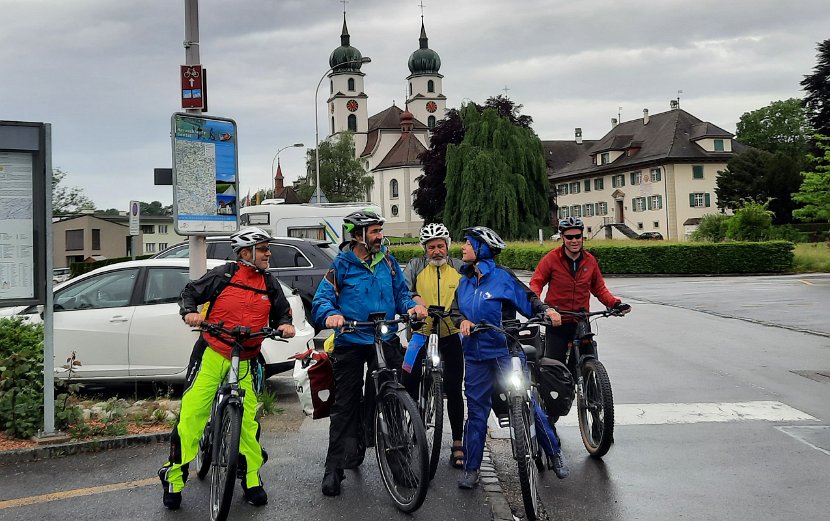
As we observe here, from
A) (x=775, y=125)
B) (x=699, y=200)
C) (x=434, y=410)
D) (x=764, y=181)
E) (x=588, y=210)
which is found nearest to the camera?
(x=434, y=410)

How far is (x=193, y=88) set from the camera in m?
9.02

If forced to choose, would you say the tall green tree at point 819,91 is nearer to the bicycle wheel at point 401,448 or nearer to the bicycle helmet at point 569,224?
the bicycle helmet at point 569,224

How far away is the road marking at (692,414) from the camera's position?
8336mm

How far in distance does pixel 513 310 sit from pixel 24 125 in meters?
4.36

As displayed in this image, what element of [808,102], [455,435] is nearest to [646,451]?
[455,435]

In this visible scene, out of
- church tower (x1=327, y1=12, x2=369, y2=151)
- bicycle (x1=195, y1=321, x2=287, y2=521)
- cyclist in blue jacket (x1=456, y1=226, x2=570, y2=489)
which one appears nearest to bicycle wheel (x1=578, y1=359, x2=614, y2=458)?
cyclist in blue jacket (x1=456, y1=226, x2=570, y2=489)

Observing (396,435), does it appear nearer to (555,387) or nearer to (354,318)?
(354,318)

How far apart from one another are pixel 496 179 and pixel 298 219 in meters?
32.8

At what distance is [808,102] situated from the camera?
61.8 metres

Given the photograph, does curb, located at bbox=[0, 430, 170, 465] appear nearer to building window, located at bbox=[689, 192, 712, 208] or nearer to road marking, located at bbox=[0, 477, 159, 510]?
road marking, located at bbox=[0, 477, 159, 510]

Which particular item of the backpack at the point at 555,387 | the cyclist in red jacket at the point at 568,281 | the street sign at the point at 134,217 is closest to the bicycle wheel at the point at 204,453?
the backpack at the point at 555,387

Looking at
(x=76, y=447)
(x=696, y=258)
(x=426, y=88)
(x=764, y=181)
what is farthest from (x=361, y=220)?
(x=426, y=88)

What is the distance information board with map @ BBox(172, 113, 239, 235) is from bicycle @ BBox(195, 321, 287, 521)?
3.39 metres

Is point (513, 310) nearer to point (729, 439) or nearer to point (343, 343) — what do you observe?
point (343, 343)
